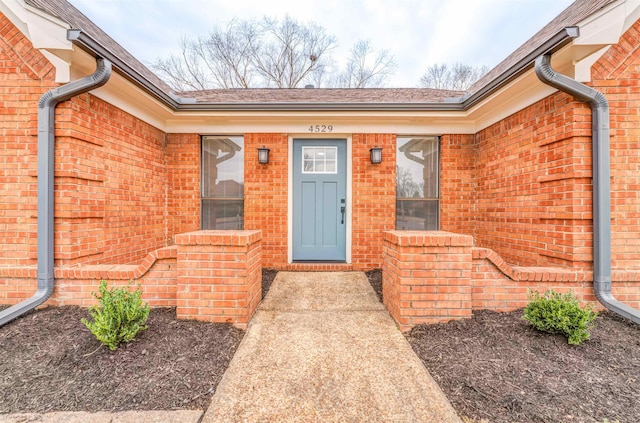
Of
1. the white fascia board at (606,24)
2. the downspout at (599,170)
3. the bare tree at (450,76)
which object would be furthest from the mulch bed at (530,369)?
the bare tree at (450,76)

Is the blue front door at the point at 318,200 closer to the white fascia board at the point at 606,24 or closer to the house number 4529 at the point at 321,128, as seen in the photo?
the house number 4529 at the point at 321,128

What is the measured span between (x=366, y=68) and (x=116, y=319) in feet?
41.2

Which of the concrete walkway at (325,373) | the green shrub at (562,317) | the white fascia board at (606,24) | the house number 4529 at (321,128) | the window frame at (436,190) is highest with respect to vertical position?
the white fascia board at (606,24)

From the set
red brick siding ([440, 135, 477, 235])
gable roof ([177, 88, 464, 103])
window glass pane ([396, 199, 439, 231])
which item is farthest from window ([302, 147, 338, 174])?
red brick siding ([440, 135, 477, 235])

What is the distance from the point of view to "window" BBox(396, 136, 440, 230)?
4.69 meters

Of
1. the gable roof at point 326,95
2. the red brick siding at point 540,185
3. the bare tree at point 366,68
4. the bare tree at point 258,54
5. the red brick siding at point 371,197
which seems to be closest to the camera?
the red brick siding at point 540,185

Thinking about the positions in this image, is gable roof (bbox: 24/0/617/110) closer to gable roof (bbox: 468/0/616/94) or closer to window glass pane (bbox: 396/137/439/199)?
gable roof (bbox: 468/0/616/94)

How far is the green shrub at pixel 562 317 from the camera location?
214 cm

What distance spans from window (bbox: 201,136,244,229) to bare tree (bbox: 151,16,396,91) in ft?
26.5

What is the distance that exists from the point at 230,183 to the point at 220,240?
2.41 m

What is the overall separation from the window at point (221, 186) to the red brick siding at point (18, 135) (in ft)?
6.83

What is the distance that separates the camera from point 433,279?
2.52m

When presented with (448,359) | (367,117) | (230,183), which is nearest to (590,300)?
(448,359)

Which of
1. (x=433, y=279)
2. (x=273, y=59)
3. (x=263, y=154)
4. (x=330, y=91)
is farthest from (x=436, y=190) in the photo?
(x=273, y=59)
